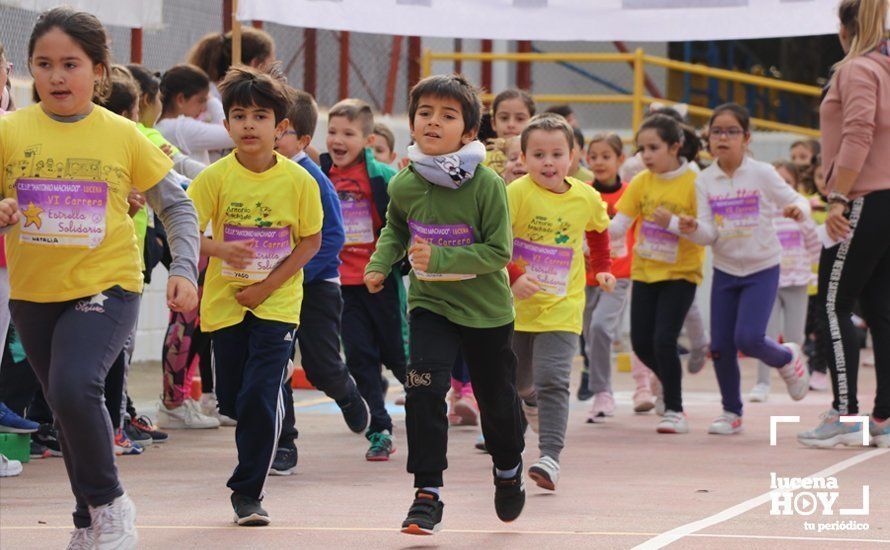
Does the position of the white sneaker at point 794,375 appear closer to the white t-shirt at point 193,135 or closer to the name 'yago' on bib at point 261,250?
the white t-shirt at point 193,135

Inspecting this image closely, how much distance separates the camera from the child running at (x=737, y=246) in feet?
29.8

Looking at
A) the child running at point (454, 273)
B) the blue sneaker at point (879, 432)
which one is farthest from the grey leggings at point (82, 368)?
the blue sneaker at point (879, 432)

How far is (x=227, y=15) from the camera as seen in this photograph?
12445mm

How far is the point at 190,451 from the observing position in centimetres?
795

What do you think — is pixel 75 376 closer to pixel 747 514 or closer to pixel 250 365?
pixel 250 365

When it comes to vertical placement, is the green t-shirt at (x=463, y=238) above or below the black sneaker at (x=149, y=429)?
above

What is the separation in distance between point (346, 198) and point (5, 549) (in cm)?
359

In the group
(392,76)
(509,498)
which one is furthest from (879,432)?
(392,76)

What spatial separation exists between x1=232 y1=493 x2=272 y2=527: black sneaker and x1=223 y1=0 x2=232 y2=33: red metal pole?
7.25 meters

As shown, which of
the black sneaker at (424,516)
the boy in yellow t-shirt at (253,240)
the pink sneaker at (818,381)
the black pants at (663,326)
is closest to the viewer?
the black sneaker at (424,516)

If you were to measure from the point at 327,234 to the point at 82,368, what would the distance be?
2435 mm

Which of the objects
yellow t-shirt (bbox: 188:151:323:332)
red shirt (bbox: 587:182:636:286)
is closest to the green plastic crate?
yellow t-shirt (bbox: 188:151:323:332)

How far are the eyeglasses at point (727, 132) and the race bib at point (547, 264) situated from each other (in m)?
2.50

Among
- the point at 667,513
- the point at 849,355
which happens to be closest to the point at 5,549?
the point at 667,513
